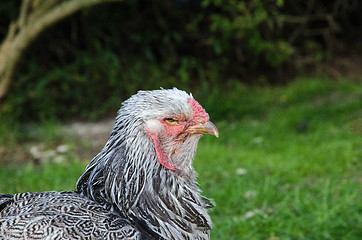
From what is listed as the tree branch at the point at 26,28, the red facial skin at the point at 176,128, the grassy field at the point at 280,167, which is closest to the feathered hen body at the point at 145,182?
the red facial skin at the point at 176,128

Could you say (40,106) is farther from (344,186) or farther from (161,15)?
(344,186)

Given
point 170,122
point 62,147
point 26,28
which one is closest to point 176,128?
point 170,122

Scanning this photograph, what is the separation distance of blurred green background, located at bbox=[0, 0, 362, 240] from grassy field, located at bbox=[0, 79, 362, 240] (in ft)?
0.05

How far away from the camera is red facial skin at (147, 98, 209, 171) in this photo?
228 cm

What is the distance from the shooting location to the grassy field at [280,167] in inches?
142

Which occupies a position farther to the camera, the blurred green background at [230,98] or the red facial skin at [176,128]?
the blurred green background at [230,98]

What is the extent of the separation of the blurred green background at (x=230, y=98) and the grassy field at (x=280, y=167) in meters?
0.01

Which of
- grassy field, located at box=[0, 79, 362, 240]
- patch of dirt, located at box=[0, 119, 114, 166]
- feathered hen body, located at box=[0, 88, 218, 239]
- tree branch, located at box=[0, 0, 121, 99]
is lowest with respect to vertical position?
grassy field, located at box=[0, 79, 362, 240]

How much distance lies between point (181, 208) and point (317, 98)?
512 cm

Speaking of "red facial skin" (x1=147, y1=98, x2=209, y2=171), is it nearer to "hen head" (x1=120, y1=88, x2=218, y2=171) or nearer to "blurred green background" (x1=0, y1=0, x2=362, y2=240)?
"hen head" (x1=120, y1=88, x2=218, y2=171)

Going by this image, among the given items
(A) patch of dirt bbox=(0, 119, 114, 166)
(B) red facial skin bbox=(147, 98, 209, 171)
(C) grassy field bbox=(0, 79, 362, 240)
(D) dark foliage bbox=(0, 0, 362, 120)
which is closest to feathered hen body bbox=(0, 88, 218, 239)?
(B) red facial skin bbox=(147, 98, 209, 171)

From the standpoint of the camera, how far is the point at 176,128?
230 centimetres

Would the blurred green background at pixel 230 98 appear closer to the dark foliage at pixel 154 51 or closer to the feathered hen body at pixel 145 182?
the dark foliage at pixel 154 51

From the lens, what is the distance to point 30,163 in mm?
5172
